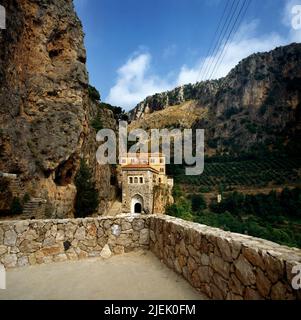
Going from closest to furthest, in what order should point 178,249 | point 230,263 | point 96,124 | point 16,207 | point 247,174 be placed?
Result: point 230,263, point 178,249, point 16,207, point 96,124, point 247,174

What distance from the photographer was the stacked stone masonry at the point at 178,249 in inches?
79.8

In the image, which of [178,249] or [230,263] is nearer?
[230,263]

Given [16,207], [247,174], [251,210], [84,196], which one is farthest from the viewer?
[247,174]

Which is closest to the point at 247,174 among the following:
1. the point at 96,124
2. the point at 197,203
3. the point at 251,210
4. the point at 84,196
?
the point at 251,210

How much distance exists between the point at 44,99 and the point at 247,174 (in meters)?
51.9

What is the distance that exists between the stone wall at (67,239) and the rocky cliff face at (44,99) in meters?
9.92

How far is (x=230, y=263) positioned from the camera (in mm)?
2521

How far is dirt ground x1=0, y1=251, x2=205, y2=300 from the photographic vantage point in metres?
3.19

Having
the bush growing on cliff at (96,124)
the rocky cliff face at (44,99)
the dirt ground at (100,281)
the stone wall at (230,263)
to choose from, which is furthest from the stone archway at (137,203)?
the stone wall at (230,263)

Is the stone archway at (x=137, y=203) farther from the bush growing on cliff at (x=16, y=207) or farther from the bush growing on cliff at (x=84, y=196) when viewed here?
the bush growing on cliff at (x=16, y=207)

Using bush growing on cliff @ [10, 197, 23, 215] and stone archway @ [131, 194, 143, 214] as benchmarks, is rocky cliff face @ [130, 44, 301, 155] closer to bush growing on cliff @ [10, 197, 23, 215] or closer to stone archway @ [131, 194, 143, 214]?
stone archway @ [131, 194, 143, 214]

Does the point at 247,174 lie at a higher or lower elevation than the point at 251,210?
higher

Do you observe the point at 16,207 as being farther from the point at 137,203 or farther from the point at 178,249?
the point at 137,203

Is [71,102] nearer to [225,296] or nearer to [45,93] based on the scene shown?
[45,93]
